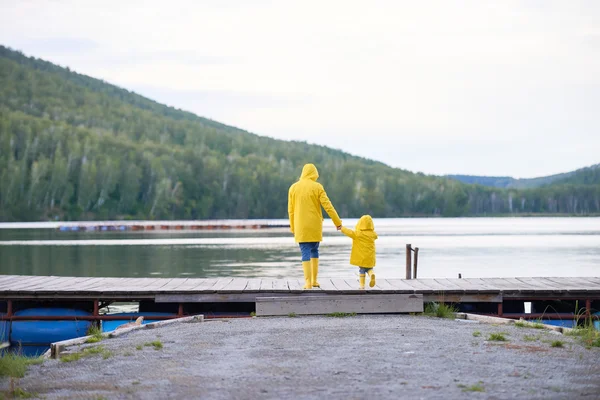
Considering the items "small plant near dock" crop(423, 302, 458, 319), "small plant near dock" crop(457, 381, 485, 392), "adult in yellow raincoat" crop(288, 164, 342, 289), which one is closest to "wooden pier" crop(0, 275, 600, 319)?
"small plant near dock" crop(423, 302, 458, 319)

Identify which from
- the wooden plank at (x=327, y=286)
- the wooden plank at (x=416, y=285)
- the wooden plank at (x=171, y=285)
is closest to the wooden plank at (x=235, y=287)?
the wooden plank at (x=171, y=285)

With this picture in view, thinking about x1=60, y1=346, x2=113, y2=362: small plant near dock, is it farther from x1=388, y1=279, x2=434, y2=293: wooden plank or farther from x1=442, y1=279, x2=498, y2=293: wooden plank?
x1=442, y1=279, x2=498, y2=293: wooden plank

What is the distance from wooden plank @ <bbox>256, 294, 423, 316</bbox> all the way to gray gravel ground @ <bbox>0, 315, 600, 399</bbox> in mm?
1640

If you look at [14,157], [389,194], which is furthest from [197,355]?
[389,194]

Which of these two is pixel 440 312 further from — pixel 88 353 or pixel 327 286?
pixel 88 353

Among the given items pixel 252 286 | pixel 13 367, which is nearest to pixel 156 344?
pixel 13 367

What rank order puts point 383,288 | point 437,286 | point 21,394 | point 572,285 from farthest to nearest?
1. point 572,285
2. point 437,286
3. point 383,288
4. point 21,394

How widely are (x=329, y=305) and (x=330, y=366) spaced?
180 inches

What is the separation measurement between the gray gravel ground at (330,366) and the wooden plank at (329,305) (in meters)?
1.64

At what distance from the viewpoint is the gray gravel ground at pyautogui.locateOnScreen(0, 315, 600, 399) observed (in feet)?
21.5

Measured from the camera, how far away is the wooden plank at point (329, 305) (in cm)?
1220

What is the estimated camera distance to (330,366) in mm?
7605

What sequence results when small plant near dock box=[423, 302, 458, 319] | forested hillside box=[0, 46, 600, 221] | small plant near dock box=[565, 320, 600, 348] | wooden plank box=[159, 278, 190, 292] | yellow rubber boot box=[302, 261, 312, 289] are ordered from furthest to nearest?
forested hillside box=[0, 46, 600, 221], wooden plank box=[159, 278, 190, 292], yellow rubber boot box=[302, 261, 312, 289], small plant near dock box=[423, 302, 458, 319], small plant near dock box=[565, 320, 600, 348]

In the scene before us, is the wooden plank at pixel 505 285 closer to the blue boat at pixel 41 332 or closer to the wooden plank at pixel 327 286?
the wooden plank at pixel 327 286
